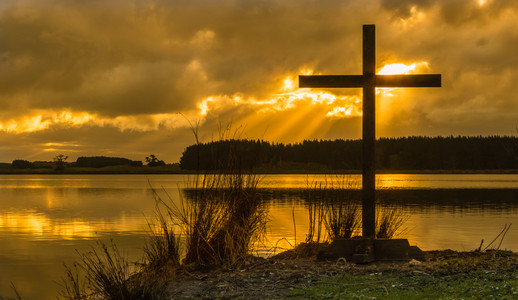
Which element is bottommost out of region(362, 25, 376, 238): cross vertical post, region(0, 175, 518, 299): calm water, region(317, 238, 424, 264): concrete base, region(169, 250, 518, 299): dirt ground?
region(0, 175, 518, 299): calm water

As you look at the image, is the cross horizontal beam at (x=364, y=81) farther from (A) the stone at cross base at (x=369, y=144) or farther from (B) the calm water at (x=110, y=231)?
(B) the calm water at (x=110, y=231)

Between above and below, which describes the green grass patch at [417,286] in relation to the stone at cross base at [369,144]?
below

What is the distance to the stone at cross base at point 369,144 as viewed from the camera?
838 cm

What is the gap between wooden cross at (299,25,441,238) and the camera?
29.1ft

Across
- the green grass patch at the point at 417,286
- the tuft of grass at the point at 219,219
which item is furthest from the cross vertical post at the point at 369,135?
the tuft of grass at the point at 219,219

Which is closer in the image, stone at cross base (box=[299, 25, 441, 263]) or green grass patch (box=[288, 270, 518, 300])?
green grass patch (box=[288, 270, 518, 300])

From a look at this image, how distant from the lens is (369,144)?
29.3 ft

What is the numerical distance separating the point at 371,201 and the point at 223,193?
2251 mm

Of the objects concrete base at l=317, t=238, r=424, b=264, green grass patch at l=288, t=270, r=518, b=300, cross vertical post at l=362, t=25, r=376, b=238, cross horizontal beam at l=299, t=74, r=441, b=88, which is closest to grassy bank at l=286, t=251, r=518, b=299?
green grass patch at l=288, t=270, r=518, b=300

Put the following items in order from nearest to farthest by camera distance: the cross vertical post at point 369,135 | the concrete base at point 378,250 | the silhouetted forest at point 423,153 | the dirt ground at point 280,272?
the dirt ground at point 280,272, the concrete base at point 378,250, the cross vertical post at point 369,135, the silhouetted forest at point 423,153

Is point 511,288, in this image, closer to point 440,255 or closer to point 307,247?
point 440,255

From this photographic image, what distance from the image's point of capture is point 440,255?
896cm

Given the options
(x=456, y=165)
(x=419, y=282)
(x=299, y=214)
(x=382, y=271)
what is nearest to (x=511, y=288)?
(x=419, y=282)

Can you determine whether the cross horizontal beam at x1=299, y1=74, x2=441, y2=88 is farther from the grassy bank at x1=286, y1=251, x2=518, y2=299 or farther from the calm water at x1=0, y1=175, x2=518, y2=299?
the grassy bank at x1=286, y1=251, x2=518, y2=299
